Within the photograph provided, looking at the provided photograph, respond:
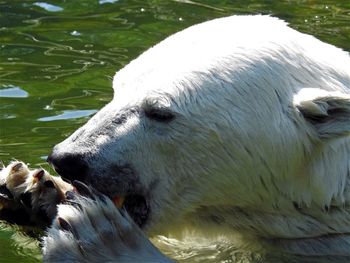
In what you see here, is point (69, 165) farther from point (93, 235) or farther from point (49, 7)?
point (49, 7)

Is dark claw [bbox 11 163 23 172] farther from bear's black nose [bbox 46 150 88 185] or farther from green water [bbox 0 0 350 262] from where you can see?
bear's black nose [bbox 46 150 88 185]

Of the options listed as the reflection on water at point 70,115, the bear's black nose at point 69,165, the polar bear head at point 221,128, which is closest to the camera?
the bear's black nose at point 69,165

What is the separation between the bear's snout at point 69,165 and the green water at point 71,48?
82 cm

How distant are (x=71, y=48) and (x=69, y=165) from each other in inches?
164

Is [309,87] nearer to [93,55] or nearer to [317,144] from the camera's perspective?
[317,144]

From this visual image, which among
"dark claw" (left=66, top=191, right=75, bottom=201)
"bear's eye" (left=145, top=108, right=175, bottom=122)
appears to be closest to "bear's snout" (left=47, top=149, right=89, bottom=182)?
→ "dark claw" (left=66, top=191, right=75, bottom=201)

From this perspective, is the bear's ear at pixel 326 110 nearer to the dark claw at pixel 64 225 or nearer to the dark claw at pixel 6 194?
the dark claw at pixel 64 225

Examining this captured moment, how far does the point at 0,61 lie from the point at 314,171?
3850mm

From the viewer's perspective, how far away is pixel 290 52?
5094 mm

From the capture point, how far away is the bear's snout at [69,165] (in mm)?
4629

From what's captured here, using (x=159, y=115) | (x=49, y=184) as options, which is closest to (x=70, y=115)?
(x=49, y=184)

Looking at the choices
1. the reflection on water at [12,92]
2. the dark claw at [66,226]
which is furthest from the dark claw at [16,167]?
the reflection on water at [12,92]

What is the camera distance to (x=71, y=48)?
872 cm

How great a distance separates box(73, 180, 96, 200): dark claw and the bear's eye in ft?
1.38
